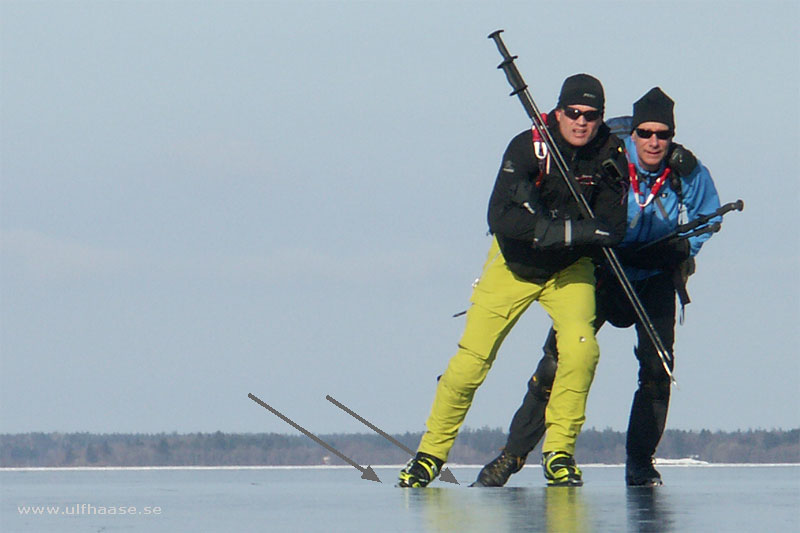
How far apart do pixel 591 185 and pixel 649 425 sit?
6.29 ft

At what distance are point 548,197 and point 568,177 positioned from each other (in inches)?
10.1

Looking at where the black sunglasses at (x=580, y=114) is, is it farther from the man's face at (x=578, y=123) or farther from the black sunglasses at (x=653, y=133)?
the black sunglasses at (x=653, y=133)

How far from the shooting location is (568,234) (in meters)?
8.86

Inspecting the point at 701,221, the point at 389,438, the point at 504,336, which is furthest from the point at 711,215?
the point at 389,438

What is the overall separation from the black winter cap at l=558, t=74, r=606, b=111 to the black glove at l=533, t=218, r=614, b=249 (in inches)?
31.0

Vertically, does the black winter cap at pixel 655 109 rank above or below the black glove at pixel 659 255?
above

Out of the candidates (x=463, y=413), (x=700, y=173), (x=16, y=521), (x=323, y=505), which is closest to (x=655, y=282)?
(x=700, y=173)

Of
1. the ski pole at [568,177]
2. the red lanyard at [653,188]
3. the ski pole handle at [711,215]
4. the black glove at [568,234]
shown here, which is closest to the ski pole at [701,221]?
the ski pole handle at [711,215]

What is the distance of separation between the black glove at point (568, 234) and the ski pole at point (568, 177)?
1.05 ft

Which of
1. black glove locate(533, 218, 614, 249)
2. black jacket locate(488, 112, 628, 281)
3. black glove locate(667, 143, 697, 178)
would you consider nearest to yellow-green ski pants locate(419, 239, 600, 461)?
black jacket locate(488, 112, 628, 281)

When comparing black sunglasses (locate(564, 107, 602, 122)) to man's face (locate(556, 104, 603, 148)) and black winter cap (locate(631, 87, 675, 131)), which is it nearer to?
man's face (locate(556, 104, 603, 148))

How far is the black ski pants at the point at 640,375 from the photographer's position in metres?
10.0

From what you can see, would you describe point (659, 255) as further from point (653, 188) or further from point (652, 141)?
point (652, 141)

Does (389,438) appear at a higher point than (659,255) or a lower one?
lower
